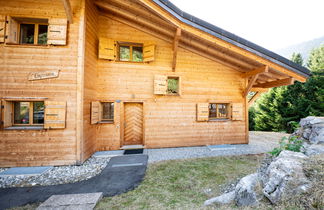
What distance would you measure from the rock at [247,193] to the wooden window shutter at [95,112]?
5162 millimetres

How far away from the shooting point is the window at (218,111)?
7176 mm

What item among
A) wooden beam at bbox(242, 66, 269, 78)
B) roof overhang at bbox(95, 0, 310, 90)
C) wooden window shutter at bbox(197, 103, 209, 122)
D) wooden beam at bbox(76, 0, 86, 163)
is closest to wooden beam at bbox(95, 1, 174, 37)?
roof overhang at bbox(95, 0, 310, 90)

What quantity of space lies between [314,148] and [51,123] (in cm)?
697

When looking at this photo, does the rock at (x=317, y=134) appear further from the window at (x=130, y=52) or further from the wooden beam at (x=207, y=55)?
the window at (x=130, y=52)

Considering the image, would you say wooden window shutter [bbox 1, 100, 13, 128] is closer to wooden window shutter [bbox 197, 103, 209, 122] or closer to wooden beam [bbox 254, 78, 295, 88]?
wooden window shutter [bbox 197, 103, 209, 122]

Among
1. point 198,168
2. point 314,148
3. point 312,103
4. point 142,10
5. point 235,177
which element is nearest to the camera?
point 314,148

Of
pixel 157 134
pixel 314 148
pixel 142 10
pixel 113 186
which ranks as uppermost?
pixel 142 10

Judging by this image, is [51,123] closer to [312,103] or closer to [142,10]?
[142,10]

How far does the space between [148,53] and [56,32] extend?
342cm

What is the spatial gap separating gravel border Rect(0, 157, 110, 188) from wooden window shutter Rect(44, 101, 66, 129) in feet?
4.58

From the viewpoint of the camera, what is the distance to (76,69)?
4.66m

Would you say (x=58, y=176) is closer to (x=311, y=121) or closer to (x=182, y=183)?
(x=182, y=183)

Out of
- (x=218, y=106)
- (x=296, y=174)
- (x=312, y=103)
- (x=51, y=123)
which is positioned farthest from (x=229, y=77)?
(x=312, y=103)

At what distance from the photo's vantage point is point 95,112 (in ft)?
18.4
